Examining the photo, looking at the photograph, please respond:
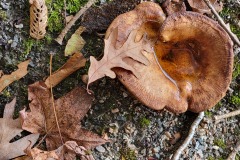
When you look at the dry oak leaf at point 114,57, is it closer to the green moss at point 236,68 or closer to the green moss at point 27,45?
the green moss at point 27,45

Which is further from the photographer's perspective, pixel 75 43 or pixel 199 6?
pixel 199 6

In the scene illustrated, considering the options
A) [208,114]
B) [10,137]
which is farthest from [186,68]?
[10,137]

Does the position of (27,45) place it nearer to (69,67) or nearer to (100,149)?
(69,67)

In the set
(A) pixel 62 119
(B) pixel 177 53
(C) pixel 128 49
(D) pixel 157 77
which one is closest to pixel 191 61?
(B) pixel 177 53

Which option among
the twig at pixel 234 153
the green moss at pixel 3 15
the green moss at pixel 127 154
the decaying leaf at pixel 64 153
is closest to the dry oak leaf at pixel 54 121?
the decaying leaf at pixel 64 153

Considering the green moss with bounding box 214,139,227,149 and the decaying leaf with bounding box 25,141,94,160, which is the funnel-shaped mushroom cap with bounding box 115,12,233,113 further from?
the decaying leaf with bounding box 25,141,94,160
